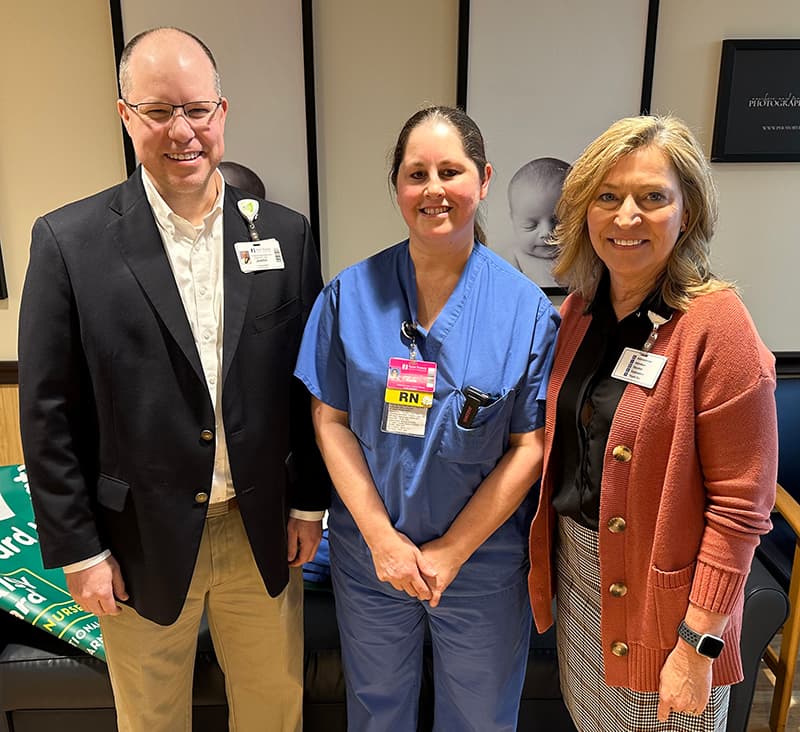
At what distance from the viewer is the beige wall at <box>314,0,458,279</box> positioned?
2543 mm

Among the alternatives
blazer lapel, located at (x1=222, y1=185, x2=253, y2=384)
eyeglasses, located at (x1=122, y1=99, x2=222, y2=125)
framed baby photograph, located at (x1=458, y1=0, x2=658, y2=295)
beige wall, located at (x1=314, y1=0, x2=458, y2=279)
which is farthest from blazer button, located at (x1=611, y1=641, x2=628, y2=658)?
beige wall, located at (x1=314, y1=0, x2=458, y2=279)

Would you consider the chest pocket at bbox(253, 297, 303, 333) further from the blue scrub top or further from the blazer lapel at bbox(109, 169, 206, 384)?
the blazer lapel at bbox(109, 169, 206, 384)

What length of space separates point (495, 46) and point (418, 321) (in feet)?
4.79

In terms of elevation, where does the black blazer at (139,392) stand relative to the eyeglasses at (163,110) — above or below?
below

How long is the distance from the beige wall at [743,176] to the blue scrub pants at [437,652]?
1.78 meters

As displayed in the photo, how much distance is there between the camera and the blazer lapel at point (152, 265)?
1.40 metres

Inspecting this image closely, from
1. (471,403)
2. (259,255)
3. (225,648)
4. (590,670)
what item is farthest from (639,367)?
(225,648)

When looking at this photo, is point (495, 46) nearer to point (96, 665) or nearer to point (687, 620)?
point (687, 620)

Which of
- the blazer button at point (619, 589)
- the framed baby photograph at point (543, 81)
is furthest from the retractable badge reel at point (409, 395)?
the framed baby photograph at point (543, 81)

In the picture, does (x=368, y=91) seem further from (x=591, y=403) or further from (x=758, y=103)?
(x=591, y=403)

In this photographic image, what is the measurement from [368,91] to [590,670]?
2015 mm

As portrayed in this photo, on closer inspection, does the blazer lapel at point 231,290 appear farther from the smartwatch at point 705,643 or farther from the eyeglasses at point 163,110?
the smartwatch at point 705,643

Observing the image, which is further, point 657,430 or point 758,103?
point 758,103

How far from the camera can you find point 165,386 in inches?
55.6
